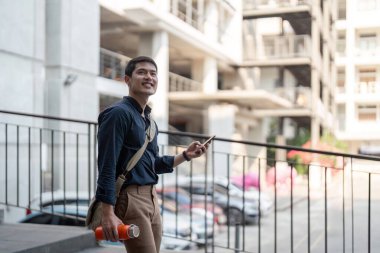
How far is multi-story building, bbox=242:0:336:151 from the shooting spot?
23.5 m

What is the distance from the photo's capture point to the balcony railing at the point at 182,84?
22.5m

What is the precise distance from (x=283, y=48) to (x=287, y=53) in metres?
0.32

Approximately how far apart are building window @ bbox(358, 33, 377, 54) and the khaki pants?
29.8ft

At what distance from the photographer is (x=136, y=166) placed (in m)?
2.33

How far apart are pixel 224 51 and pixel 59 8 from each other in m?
12.4

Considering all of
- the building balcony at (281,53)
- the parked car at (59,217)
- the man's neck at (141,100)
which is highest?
the building balcony at (281,53)

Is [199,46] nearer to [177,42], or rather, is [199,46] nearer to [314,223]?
[177,42]

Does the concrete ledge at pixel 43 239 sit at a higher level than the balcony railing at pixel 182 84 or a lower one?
lower

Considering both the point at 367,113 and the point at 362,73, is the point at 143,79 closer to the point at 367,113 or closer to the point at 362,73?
the point at 367,113

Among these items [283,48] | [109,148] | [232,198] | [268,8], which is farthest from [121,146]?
[283,48]

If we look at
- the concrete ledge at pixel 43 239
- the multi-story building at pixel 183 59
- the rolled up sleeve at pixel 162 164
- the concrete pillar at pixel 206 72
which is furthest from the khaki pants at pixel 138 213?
the concrete pillar at pixel 206 72

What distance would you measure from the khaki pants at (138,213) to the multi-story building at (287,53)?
69.1ft

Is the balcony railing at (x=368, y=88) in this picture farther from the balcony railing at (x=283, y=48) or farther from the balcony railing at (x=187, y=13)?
the balcony railing at (x=283, y=48)

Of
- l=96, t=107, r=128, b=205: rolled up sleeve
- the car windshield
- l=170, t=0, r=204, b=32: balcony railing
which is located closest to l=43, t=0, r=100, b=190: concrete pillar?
the car windshield
